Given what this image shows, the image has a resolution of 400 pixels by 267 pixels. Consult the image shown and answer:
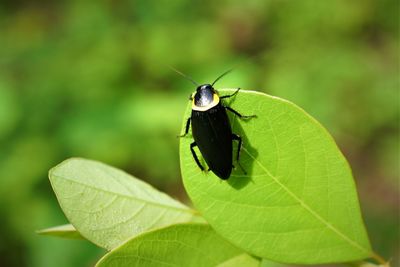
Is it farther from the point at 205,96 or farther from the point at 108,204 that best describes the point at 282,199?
the point at 205,96

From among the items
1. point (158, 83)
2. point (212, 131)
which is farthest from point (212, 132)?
point (158, 83)

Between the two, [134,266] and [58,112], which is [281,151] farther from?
[58,112]

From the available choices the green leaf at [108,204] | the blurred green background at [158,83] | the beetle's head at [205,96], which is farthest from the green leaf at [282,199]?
the blurred green background at [158,83]

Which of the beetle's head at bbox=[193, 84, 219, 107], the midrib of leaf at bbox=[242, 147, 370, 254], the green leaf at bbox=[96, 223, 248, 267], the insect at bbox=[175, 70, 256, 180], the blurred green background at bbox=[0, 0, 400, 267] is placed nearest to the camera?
the green leaf at bbox=[96, 223, 248, 267]

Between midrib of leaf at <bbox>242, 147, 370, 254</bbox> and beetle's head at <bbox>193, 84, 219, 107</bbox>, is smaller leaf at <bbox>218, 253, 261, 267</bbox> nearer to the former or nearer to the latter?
midrib of leaf at <bbox>242, 147, 370, 254</bbox>

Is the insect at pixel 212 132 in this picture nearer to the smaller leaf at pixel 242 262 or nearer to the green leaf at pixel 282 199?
the green leaf at pixel 282 199

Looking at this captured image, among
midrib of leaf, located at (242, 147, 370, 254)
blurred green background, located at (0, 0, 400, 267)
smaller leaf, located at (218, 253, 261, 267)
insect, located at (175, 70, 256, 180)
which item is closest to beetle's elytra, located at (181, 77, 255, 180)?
insect, located at (175, 70, 256, 180)

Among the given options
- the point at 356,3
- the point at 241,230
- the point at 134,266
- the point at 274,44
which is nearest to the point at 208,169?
the point at 241,230
